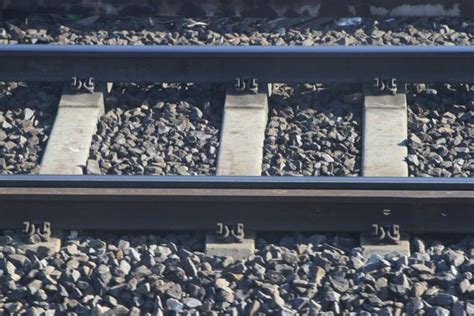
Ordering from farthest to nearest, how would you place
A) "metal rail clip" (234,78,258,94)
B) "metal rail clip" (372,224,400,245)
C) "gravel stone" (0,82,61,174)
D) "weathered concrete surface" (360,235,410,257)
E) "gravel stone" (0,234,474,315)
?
"metal rail clip" (234,78,258,94) < "gravel stone" (0,82,61,174) < "metal rail clip" (372,224,400,245) < "weathered concrete surface" (360,235,410,257) < "gravel stone" (0,234,474,315)

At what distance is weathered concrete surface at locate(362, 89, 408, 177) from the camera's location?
29.5 ft

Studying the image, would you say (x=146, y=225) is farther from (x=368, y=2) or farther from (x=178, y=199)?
(x=368, y=2)

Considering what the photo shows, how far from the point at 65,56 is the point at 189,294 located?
3200 mm

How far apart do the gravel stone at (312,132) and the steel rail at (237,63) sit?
0.14 meters

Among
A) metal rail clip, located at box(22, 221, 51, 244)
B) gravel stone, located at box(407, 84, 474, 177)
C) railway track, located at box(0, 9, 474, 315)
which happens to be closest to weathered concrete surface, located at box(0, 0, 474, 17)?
railway track, located at box(0, 9, 474, 315)

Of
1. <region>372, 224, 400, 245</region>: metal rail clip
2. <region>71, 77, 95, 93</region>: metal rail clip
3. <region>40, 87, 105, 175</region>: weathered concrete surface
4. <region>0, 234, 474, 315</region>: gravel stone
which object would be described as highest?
<region>71, 77, 95, 93</region>: metal rail clip

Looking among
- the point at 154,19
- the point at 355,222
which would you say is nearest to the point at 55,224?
the point at 355,222

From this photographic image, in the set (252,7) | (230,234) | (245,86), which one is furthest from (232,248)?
(252,7)

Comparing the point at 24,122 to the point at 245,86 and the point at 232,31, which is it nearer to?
the point at 245,86

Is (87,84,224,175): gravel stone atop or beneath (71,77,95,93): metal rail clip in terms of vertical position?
beneath

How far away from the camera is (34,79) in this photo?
33.4 feet

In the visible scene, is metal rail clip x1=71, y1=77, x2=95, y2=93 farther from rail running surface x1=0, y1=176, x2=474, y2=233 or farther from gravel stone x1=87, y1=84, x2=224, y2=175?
rail running surface x1=0, y1=176, x2=474, y2=233

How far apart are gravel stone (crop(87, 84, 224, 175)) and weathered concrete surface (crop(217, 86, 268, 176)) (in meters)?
0.07

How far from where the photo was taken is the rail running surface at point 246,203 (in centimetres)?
817
